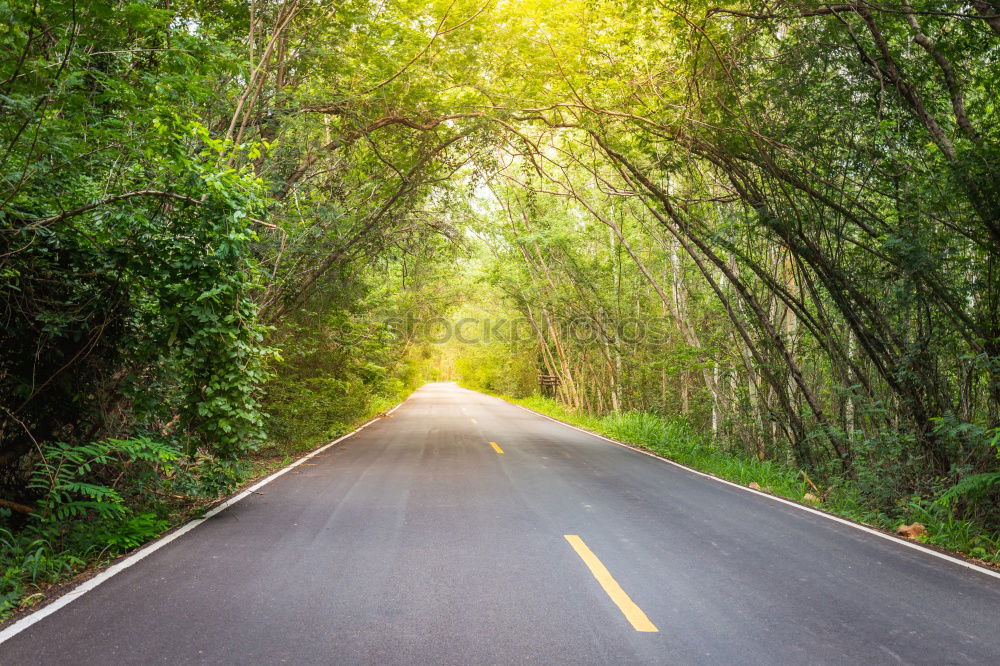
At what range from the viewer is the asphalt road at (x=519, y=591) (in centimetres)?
338

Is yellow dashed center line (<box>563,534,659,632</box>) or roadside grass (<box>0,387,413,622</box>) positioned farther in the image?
roadside grass (<box>0,387,413,622</box>)

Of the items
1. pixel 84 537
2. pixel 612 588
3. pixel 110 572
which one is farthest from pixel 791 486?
pixel 84 537

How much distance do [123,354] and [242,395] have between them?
1276 mm

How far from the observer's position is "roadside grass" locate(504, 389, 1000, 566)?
6.30 meters

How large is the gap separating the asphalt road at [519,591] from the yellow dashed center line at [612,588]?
2cm

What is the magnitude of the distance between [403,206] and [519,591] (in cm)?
1082

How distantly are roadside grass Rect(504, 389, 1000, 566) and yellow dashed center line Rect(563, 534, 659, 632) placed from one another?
393 cm

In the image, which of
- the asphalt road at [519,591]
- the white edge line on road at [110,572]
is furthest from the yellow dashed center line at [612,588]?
the white edge line on road at [110,572]

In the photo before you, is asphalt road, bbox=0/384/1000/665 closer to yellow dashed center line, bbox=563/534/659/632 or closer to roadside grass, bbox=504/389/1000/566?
yellow dashed center line, bbox=563/534/659/632

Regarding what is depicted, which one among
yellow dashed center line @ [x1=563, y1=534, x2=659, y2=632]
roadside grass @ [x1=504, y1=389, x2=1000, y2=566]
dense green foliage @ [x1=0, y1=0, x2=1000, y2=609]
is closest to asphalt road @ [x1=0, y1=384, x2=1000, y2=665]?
yellow dashed center line @ [x1=563, y1=534, x2=659, y2=632]

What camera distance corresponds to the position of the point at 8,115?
426cm

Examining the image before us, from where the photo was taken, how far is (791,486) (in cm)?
963

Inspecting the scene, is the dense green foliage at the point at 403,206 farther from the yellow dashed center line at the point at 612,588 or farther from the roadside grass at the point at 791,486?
the yellow dashed center line at the point at 612,588

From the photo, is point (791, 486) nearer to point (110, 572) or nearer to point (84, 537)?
point (110, 572)
